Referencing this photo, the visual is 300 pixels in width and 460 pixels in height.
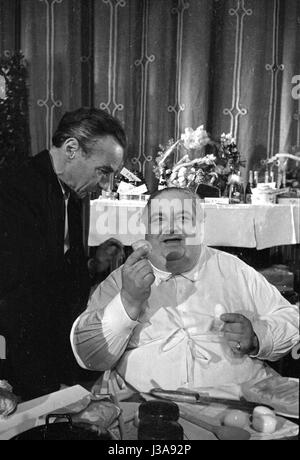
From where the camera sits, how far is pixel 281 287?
0.92 m

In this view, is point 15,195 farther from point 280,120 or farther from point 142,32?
point 280,120

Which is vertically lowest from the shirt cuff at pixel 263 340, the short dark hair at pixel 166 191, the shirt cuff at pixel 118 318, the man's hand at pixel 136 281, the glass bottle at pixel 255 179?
the shirt cuff at pixel 263 340

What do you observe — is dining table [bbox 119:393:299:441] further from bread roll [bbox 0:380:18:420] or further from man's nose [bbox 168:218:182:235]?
man's nose [bbox 168:218:182:235]

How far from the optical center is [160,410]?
29.0 inches

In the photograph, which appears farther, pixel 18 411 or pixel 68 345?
pixel 68 345

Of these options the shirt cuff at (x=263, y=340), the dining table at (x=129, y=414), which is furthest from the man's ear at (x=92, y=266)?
the shirt cuff at (x=263, y=340)

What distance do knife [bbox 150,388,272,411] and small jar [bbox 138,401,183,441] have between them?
0.04 m

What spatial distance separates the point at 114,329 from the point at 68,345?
0.12 metres

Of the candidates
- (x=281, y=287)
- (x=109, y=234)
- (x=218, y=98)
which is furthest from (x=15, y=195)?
(x=281, y=287)

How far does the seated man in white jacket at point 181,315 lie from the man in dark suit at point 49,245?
6cm

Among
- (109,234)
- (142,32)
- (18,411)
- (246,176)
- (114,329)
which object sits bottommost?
(18,411)

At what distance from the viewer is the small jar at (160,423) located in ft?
2.38

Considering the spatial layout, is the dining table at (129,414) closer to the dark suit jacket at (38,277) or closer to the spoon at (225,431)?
the spoon at (225,431)

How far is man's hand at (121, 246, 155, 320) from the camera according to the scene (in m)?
0.87
